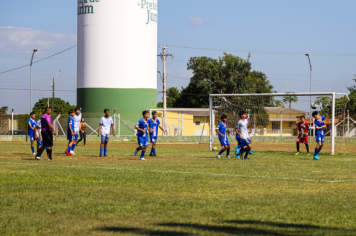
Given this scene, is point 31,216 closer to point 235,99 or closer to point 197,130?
point 235,99

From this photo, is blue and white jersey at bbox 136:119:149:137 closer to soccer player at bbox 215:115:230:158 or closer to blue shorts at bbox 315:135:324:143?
soccer player at bbox 215:115:230:158

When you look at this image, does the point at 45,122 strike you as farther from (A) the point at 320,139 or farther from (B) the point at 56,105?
(B) the point at 56,105

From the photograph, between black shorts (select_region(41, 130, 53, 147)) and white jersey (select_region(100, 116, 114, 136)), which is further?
white jersey (select_region(100, 116, 114, 136))

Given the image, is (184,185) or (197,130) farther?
(197,130)

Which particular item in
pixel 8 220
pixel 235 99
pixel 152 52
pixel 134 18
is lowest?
pixel 8 220

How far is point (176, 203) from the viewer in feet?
24.9

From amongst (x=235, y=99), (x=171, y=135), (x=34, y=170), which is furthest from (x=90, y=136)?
(x=34, y=170)

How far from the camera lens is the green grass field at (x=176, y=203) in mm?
5852

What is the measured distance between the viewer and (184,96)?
83.7 metres

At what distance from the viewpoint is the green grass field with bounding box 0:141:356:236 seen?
5.85 m

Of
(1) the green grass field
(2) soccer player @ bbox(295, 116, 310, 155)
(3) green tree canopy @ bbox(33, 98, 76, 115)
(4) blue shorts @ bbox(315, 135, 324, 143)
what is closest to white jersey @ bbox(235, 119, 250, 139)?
(4) blue shorts @ bbox(315, 135, 324, 143)

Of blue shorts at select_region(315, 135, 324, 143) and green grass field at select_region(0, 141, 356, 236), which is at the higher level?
blue shorts at select_region(315, 135, 324, 143)

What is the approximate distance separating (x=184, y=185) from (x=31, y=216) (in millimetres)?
3841

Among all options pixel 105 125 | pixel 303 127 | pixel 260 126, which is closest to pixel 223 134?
pixel 105 125
